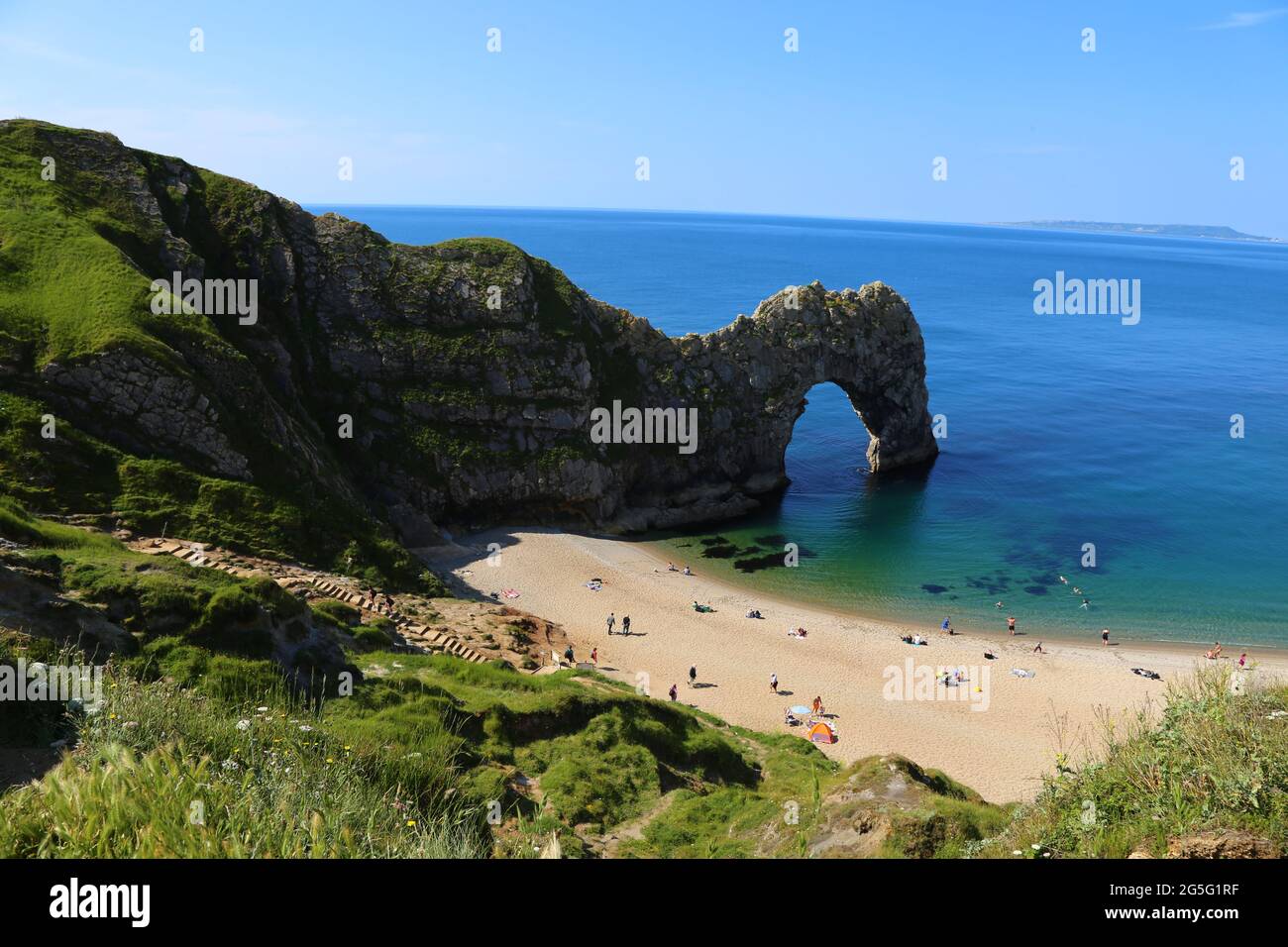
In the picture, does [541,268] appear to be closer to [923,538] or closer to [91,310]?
[91,310]

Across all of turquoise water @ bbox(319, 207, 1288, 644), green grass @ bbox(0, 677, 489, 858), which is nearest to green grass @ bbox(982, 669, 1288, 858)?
green grass @ bbox(0, 677, 489, 858)

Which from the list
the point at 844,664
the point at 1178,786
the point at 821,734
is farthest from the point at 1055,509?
the point at 1178,786

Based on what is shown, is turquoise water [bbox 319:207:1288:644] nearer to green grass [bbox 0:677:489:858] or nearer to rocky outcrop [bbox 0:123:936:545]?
rocky outcrop [bbox 0:123:936:545]

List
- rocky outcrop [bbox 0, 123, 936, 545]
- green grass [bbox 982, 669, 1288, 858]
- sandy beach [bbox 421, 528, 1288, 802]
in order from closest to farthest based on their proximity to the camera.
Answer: green grass [bbox 982, 669, 1288, 858] < sandy beach [bbox 421, 528, 1288, 802] < rocky outcrop [bbox 0, 123, 936, 545]

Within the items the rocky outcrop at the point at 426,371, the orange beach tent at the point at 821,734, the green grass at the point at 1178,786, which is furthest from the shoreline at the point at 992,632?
the green grass at the point at 1178,786

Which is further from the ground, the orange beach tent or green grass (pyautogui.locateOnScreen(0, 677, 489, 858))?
green grass (pyautogui.locateOnScreen(0, 677, 489, 858))

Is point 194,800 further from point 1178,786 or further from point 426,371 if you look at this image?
point 426,371
